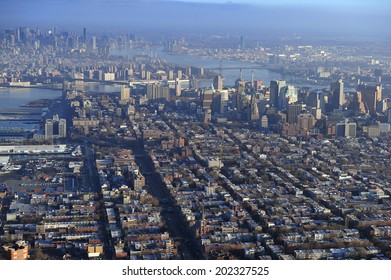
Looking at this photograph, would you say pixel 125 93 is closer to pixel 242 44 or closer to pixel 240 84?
pixel 240 84

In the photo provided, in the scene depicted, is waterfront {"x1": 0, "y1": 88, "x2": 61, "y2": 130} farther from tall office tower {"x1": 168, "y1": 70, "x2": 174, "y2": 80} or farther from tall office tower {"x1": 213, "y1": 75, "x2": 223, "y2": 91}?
tall office tower {"x1": 168, "y1": 70, "x2": 174, "y2": 80}

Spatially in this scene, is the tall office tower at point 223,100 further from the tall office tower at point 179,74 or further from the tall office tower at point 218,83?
the tall office tower at point 179,74

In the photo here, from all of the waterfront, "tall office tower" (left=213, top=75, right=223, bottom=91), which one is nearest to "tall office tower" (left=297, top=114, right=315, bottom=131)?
"tall office tower" (left=213, top=75, right=223, bottom=91)

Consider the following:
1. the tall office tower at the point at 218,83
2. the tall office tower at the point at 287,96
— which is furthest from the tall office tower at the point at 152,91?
the tall office tower at the point at 287,96

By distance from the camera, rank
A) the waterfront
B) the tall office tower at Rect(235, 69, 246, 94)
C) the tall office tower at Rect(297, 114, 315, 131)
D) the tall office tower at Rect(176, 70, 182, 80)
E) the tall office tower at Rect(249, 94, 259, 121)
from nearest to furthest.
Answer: the waterfront, the tall office tower at Rect(297, 114, 315, 131), the tall office tower at Rect(249, 94, 259, 121), the tall office tower at Rect(235, 69, 246, 94), the tall office tower at Rect(176, 70, 182, 80)

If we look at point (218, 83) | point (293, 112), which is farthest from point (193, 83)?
point (293, 112)

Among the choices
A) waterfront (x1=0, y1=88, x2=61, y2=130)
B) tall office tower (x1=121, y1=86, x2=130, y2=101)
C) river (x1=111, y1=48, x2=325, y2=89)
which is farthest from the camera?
tall office tower (x1=121, y1=86, x2=130, y2=101)
